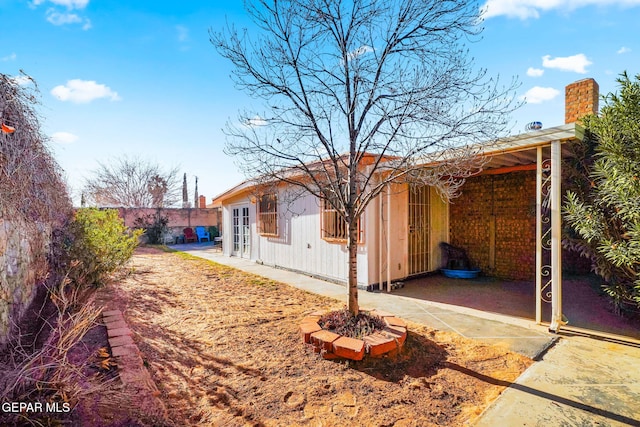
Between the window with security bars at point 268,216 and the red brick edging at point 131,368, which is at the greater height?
the window with security bars at point 268,216

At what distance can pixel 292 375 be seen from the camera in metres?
2.79

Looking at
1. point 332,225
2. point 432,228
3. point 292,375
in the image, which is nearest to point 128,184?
point 332,225

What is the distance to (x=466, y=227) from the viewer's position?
790 cm

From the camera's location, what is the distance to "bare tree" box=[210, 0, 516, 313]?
3.38 metres

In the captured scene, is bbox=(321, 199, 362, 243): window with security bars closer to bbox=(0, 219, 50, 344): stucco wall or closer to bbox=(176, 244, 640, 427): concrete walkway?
bbox=(176, 244, 640, 427): concrete walkway

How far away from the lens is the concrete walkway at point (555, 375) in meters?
2.19

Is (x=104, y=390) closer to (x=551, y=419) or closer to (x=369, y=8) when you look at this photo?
(x=551, y=419)

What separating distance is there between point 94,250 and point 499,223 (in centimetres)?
815

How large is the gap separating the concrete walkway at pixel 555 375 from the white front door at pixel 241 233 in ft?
25.0

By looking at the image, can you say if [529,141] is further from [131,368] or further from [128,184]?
[128,184]

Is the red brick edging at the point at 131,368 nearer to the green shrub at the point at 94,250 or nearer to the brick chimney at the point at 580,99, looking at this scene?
the green shrub at the point at 94,250

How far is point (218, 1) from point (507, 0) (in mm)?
3493

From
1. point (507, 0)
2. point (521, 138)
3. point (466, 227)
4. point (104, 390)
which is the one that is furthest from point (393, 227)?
point (104, 390)

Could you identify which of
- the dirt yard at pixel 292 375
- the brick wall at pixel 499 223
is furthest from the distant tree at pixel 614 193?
the brick wall at pixel 499 223
